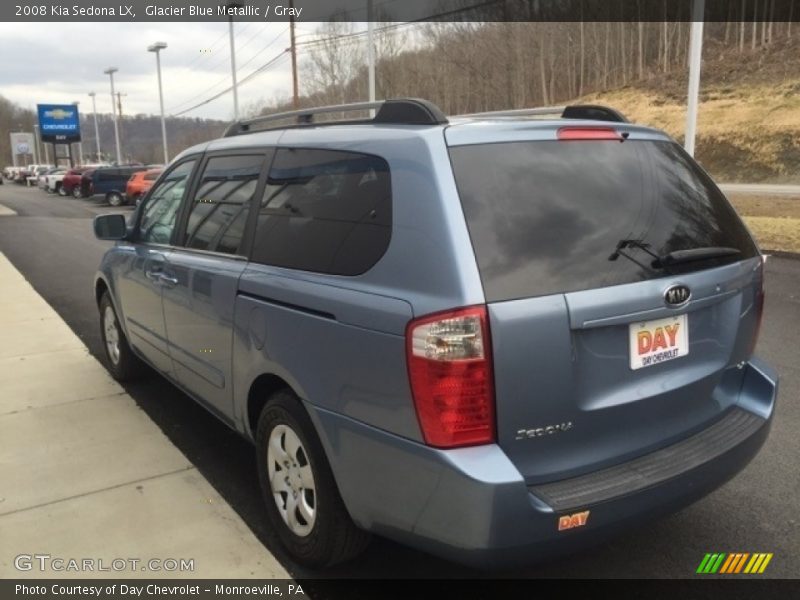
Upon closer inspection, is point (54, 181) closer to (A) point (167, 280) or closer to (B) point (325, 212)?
(A) point (167, 280)

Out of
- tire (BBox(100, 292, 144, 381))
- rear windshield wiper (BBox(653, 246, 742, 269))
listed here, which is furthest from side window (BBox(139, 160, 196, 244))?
rear windshield wiper (BBox(653, 246, 742, 269))

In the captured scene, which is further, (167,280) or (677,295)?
(167,280)

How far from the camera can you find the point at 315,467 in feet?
8.46

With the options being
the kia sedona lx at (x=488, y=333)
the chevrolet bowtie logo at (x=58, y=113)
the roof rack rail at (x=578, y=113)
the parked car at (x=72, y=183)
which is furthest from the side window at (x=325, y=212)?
the chevrolet bowtie logo at (x=58, y=113)

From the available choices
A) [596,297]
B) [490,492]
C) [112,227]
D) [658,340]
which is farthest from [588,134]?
[112,227]

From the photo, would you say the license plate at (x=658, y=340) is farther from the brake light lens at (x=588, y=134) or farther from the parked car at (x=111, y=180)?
the parked car at (x=111, y=180)

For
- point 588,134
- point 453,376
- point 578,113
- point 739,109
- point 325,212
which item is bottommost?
point 453,376

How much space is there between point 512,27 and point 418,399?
58365mm

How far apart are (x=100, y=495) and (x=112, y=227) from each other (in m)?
2.09

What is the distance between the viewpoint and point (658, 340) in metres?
2.38

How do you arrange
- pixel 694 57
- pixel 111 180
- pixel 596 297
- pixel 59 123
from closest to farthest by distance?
pixel 596 297, pixel 694 57, pixel 111 180, pixel 59 123

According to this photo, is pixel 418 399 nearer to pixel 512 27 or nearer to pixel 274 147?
pixel 274 147

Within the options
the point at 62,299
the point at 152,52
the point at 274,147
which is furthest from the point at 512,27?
the point at 274,147

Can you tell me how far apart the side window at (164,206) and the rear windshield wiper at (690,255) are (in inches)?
107
